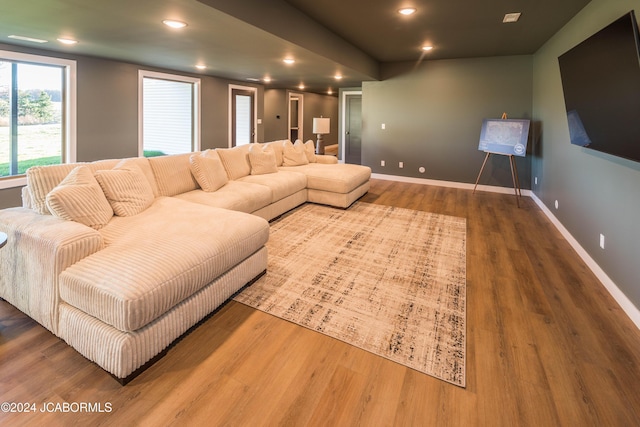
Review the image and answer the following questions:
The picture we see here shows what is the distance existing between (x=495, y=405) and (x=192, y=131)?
24.4 feet

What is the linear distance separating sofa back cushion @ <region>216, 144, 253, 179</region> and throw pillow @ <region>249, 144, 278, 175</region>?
0.24 feet

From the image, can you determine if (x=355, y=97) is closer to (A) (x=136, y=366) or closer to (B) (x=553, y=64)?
(B) (x=553, y=64)

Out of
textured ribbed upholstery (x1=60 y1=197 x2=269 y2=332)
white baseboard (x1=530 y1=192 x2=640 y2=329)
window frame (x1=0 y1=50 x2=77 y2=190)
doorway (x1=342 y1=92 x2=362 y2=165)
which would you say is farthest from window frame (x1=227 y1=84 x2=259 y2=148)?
white baseboard (x1=530 y1=192 x2=640 y2=329)

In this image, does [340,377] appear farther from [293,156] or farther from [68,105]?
[68,105]

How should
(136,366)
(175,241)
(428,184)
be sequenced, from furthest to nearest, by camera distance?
(428,184)
(175,241)
(136,366)

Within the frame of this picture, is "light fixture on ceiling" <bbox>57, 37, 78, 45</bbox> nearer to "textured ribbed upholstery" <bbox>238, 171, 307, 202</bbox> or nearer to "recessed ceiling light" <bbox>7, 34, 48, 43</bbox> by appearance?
"recessed ceiling light" <bbox>7, 34, 48, 43</bbox>

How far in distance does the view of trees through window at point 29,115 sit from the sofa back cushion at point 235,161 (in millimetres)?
2922

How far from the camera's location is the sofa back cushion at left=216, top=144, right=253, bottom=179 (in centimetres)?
442

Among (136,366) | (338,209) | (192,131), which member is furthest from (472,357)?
(192,131)

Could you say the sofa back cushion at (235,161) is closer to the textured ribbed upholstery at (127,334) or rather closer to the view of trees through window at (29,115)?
the textured ribbed upholstery at (127,334)

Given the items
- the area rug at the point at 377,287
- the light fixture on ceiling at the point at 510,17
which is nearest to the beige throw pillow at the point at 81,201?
the area rug at the point at 377,287

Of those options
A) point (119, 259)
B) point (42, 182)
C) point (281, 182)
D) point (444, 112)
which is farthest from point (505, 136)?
point (42, 182)

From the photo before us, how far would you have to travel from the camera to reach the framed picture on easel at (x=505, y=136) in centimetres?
562

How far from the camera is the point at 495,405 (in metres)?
1.59
